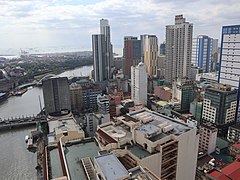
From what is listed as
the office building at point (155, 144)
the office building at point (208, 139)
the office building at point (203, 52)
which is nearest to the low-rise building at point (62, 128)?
the office building at point (155, 144)

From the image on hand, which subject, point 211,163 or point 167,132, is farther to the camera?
point 211,163

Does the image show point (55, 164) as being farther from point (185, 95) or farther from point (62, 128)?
point (185, 95)

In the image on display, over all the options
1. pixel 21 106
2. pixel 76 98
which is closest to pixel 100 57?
pixel 76 98

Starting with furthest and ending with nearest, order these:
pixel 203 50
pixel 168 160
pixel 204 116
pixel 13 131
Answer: pixel 203 50
pixel 13 131
pixel 204 116
pixel 168 160

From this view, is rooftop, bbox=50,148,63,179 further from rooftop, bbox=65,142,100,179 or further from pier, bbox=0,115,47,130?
pier, bbox=0,115,47,130

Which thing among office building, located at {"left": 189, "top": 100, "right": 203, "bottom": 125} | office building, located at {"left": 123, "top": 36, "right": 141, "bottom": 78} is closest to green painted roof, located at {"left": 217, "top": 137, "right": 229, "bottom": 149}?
office building, located at {"left": 189, "top": 100, "right": 203, "bottom": 125}

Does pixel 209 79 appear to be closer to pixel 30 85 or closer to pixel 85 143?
pixel 85 143

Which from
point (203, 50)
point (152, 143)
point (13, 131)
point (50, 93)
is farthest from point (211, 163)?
point (203, 50)
